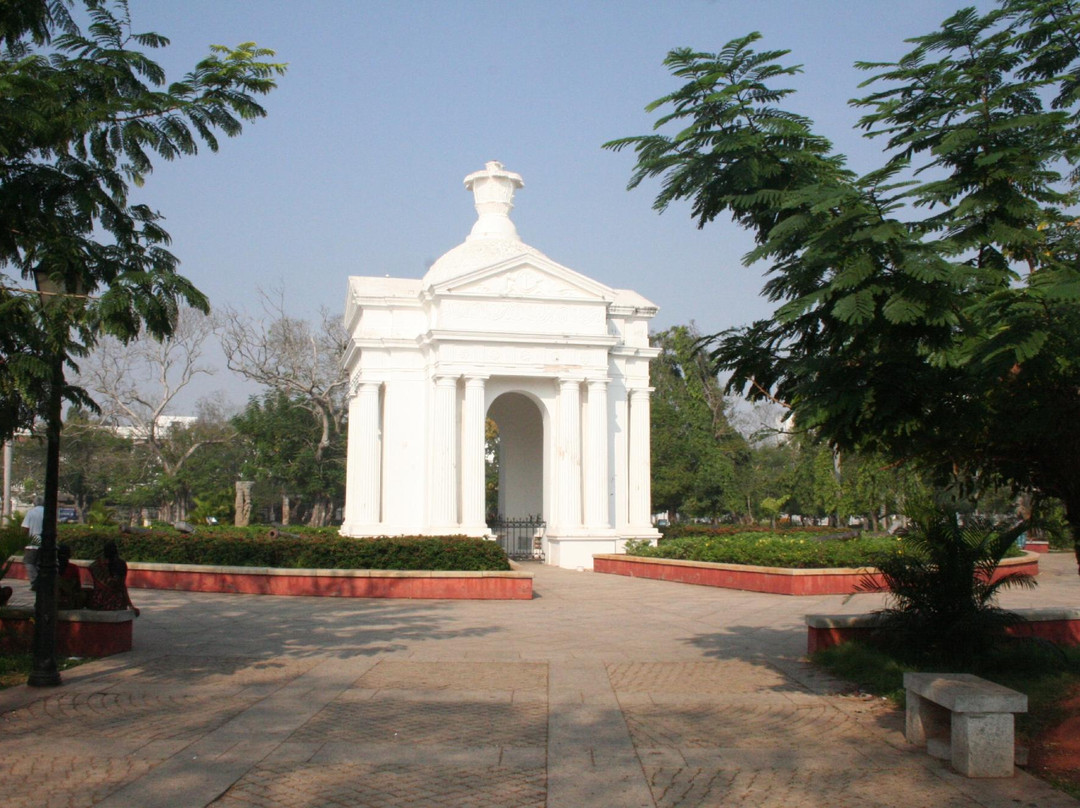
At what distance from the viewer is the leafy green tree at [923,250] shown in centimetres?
638

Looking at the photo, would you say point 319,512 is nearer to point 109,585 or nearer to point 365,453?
point 365,453

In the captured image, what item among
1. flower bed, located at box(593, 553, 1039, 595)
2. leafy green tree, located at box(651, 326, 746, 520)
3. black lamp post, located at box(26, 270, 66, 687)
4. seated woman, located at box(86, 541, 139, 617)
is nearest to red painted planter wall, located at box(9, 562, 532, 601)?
flower bed, located at box(593, 553, 1039, 595)

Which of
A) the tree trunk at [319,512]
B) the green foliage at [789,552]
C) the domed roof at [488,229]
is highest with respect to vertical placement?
the domed roof at [488,229]

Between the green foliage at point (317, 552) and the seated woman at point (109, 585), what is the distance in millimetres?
7012

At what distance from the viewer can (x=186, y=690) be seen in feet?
31.0

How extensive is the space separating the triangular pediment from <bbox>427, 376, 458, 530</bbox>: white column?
2659mm

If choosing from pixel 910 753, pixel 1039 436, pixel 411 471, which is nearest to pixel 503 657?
pixel 910 753

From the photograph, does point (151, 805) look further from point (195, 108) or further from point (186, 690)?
point (195, 108)

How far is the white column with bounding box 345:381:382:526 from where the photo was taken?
29938mm

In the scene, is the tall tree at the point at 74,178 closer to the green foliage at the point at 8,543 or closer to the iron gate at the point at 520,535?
the green foliage at the point at 8,543

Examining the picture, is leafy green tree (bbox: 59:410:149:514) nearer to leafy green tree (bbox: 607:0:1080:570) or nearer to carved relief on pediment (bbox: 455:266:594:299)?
carved relief on pediment (bbox: 455:266:594:299)

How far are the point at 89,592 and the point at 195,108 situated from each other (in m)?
6.37

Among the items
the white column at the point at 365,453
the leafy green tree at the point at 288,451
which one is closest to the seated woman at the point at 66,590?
the white column at the point at 365,453

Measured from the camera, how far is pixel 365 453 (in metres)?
30.1
